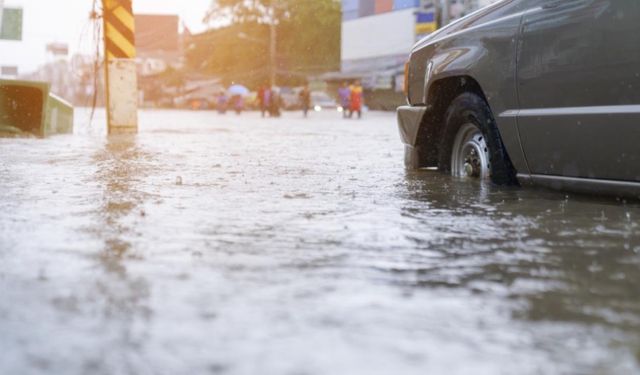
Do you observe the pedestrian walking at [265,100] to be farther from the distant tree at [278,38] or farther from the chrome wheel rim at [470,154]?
the chrome wheel rim at [470,154]

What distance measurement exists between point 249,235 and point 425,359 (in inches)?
81.0

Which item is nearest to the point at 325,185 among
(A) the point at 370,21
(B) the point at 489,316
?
(B) the point at 489,316

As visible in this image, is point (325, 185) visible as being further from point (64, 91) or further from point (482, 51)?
point (64, 91)

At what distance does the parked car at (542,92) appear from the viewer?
4816mm

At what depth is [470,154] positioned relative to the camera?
677 cm

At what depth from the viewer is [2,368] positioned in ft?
7.21

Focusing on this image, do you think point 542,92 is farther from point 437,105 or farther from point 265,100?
point 265,100

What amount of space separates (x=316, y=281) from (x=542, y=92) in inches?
108

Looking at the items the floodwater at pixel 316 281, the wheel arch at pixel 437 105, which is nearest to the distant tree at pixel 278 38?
the wheel arch at pixel 437 105

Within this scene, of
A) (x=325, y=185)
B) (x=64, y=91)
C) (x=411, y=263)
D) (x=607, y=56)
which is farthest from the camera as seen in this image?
(x=64, y=91)

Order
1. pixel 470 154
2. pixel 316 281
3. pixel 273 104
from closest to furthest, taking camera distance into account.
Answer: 1. pixel 316 281
2. pixel 470 154
3. pixel 273 104

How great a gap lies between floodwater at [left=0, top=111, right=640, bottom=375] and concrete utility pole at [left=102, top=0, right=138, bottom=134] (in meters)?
9.53

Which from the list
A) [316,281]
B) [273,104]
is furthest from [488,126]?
[273,104]

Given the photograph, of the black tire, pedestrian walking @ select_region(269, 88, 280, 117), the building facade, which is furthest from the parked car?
the building facade
